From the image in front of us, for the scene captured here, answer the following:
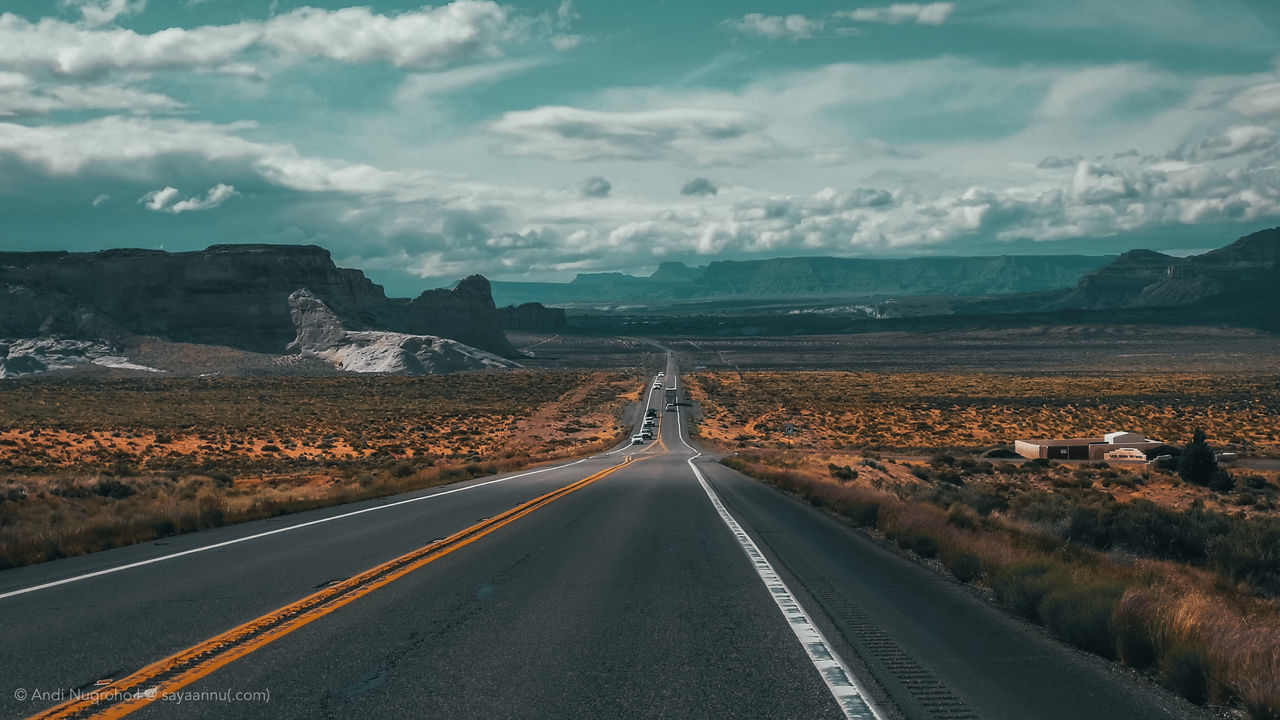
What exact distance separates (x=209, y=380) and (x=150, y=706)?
11080 cm

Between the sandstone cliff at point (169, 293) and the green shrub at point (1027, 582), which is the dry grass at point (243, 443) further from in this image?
the sandstone cliff at point (169, 293)

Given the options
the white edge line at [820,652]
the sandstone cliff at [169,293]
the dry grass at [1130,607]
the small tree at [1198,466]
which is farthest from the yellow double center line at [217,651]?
the sandstone cliff at [169,293]

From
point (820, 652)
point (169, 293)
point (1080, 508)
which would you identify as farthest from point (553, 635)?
point (169, 293)

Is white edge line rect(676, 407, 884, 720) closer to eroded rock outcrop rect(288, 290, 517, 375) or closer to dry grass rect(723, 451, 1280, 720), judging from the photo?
dry grass rect(723, 451, 1280, 720)

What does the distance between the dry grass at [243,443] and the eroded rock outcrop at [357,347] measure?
1286 cm

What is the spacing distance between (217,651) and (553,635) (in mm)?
2428

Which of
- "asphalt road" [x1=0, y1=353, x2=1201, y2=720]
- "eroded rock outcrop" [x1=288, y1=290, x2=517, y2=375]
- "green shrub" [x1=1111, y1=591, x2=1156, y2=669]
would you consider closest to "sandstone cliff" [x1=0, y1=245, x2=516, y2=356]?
"eroded rock outcrop" [x1=288, y1=290, x2=517, y2=375]

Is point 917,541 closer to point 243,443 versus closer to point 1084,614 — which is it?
point 1084,614

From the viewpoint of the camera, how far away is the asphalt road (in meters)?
5.42

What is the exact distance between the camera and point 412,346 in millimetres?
135625

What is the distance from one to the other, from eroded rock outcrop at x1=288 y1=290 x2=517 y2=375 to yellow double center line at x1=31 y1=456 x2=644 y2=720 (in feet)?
398

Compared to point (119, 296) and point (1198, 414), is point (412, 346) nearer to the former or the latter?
point (119, 296)

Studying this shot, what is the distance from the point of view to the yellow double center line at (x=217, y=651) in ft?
17.1

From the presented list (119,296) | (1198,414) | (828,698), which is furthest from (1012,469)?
(119,296)
